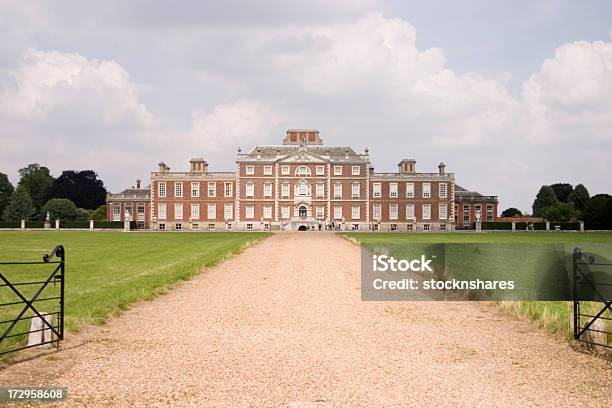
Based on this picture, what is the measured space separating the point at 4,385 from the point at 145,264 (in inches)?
595

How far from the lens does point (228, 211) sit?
7725 cm

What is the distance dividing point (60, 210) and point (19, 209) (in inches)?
279

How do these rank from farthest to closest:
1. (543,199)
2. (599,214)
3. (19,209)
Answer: (543,199) → (19,209) → (599,214)

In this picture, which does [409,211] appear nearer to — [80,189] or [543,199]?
[543,199]

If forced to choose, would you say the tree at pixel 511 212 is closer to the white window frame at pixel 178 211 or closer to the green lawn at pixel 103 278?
the white window frame at pixel 178 211

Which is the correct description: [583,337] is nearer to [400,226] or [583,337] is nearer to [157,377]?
[157,377]

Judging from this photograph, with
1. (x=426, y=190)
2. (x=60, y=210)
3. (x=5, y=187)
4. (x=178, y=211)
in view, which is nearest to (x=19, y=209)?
(x=60, y=210)

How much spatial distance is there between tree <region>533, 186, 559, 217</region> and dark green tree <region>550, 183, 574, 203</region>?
289 inches

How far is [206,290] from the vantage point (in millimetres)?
14203

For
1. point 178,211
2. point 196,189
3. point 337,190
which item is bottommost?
point 178,211

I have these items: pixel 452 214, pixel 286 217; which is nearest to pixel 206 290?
pixel 286 217

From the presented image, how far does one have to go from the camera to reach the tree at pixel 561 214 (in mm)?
77938

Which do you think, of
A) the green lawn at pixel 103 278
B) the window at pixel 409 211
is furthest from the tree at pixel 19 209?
the green lawn at pixel 103 278

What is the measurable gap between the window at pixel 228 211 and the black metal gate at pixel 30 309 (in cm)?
5950
